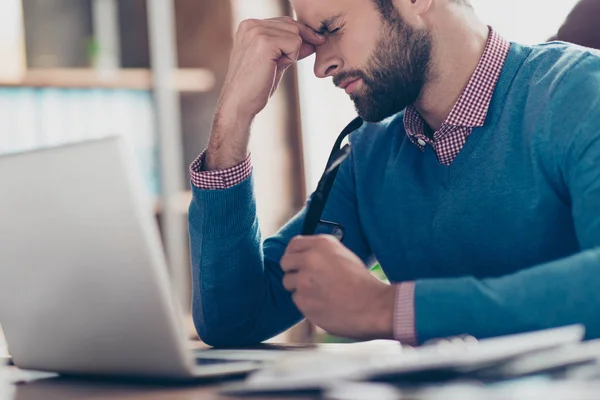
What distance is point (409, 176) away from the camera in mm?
1352

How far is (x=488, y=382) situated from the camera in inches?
24.7

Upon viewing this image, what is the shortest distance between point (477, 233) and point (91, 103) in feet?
5.36

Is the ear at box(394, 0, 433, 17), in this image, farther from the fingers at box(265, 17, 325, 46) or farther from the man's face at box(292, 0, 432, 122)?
the fingers at box(265, 17, 325, 46)

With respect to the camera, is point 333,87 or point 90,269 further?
point 333,87

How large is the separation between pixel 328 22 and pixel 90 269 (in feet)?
2.58

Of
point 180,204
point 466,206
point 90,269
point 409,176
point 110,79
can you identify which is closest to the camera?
point 90,269


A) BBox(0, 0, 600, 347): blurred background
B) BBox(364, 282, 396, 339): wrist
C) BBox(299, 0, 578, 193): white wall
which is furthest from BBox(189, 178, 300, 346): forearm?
BBox(299, 0, 578, 193): white wall

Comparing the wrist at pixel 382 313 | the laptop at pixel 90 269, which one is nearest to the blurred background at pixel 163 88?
the laptop at pixel 90 269

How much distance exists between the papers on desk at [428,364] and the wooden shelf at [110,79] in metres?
1.95

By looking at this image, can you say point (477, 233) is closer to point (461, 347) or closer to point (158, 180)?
point (461, 347)

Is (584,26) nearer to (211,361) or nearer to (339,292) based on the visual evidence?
(339,292)

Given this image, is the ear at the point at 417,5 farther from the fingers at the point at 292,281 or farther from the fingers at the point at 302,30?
the fingers at the point at 292,281

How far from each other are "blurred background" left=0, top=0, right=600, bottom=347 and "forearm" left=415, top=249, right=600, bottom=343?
1.66m

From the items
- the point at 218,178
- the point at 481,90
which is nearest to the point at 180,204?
the point at 218,178
